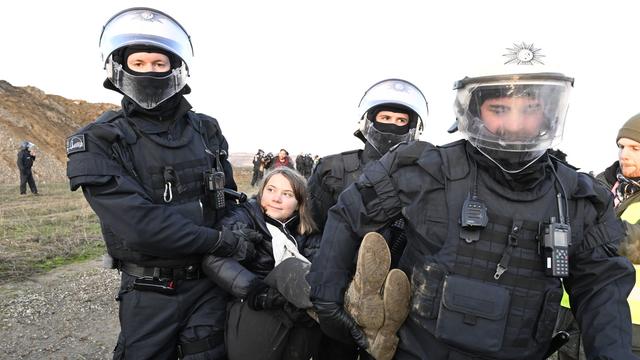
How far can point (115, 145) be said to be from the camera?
7.18ft

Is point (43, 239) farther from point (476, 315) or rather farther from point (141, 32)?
point (476, 315)

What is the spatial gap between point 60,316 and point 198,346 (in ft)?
10.8

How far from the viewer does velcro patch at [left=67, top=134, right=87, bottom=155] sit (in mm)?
2098

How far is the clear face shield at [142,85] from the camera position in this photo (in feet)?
7.61

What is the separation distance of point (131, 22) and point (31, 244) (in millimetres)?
6476

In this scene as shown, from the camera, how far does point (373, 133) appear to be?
11.1ft

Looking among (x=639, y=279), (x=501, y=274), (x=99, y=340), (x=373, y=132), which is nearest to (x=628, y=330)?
(x=501, y=274)

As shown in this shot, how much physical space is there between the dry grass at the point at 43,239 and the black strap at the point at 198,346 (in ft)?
15.1

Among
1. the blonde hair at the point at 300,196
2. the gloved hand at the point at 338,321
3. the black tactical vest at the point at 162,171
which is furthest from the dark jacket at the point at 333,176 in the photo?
the gloved hand at the point at 338,321

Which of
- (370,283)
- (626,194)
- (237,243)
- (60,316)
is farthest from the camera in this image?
(60,316)

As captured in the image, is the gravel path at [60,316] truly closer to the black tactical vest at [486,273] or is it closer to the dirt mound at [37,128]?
the black tactical vest at [486,273]

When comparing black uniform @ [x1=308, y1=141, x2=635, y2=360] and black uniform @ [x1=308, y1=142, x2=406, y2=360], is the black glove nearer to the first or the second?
black uniform @ [x1=308, y1=141, x2=635, y2=360]

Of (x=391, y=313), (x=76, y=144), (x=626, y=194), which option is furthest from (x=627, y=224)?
(x=76, y=144)

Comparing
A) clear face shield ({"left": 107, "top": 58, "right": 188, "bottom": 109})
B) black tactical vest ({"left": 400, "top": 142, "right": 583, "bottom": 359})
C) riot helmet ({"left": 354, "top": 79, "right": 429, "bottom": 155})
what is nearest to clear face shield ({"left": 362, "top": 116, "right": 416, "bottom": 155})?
riot helmet ({"left": 354, "top": 79, "right": 429, "bottom": 155})
